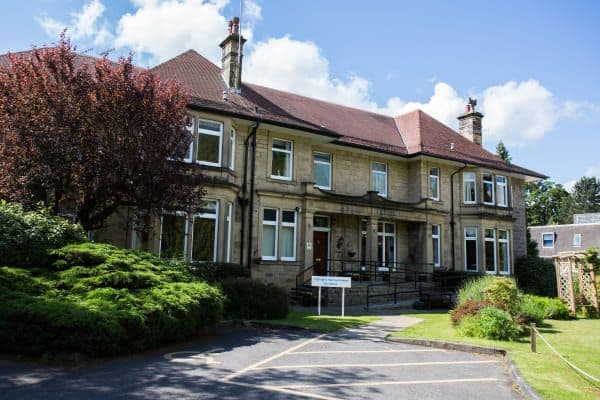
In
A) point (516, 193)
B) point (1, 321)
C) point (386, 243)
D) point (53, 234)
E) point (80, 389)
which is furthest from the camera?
point (516, 193)

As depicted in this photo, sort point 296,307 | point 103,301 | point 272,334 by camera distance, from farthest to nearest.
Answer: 1. point 296,307
2. point 272,334
3. point 103,301

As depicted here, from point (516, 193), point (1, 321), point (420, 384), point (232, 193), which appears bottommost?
point (420, 384)

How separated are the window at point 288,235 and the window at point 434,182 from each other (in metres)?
8.70

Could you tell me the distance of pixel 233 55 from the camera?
20.5m

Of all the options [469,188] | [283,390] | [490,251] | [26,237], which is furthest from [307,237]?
[283,390]

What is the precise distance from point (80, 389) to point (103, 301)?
8.31 feet

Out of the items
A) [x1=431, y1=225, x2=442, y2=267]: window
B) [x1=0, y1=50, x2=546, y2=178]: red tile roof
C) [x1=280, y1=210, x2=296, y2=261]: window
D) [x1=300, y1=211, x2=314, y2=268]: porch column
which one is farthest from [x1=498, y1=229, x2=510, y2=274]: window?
[x1=280, y1=210, x2=296, y2=261]: window

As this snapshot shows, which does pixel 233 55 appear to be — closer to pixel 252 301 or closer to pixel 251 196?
pixel 251 196

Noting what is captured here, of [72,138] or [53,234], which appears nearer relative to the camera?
[53,234]

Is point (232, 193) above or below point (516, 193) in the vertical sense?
below

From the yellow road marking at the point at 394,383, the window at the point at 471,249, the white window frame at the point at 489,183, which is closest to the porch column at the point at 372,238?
the window at the point at 471,249

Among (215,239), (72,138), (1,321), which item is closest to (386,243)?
(215,239)

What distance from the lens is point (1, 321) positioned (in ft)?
24.1

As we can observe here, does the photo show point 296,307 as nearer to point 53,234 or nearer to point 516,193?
point 53,234
